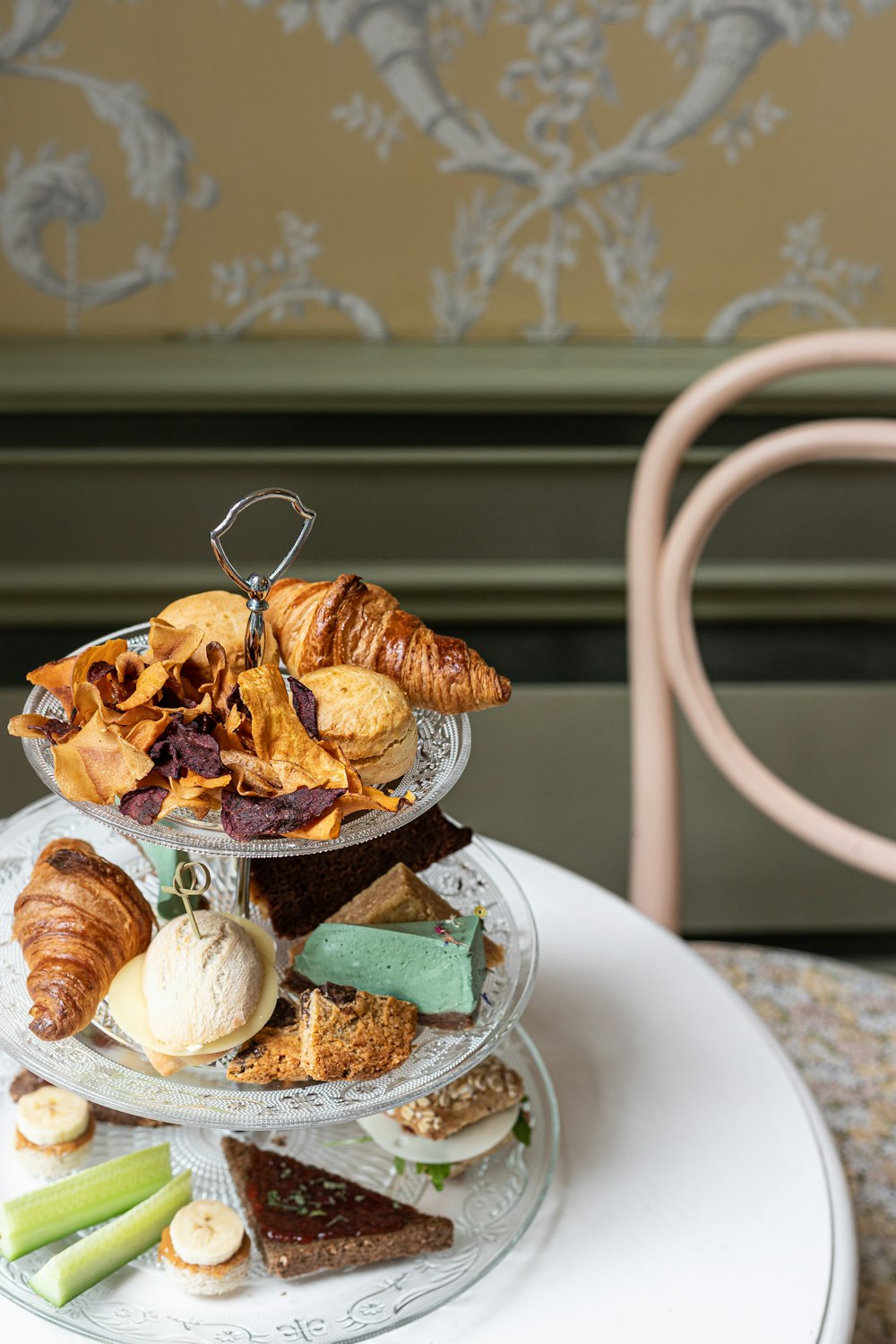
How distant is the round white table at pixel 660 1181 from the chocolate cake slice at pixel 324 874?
182 millimetres

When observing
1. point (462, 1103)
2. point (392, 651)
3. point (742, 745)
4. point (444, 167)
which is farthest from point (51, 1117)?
point (444, 167)

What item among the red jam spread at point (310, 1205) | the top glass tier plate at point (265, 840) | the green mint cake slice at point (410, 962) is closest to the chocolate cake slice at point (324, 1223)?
the red jam spread at point (310, 1205)

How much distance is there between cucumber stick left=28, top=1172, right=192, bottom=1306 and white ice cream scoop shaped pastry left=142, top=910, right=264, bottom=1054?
128mm

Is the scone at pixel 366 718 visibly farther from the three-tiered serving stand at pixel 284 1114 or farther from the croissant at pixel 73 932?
the croissant at pixel 73 932

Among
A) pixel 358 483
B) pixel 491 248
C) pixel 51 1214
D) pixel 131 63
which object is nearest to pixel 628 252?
pixel 491 248

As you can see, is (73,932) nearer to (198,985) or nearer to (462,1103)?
(198,985)

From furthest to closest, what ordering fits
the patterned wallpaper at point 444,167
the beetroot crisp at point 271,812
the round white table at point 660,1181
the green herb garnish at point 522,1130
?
the patterned wallpaper at point 444,167 < the green herb garnish at point 522,1130 < the round white table at point 660,1181 < the beetroot crisp at point 271,812

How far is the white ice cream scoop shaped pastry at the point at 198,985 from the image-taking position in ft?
1.88

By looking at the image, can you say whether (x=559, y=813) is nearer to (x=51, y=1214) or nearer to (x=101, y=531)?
(x=101, y=531)

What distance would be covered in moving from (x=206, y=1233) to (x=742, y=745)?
62cm

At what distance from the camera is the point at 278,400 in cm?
143

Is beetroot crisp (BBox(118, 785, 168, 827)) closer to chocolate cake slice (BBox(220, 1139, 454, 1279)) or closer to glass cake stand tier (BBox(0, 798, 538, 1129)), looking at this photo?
glass cake stand tier (BBox(0, 798, 538, 1129))

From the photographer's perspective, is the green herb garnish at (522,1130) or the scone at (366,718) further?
the green herb garnish at (522,1130)

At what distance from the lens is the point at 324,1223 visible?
25.3 inches
